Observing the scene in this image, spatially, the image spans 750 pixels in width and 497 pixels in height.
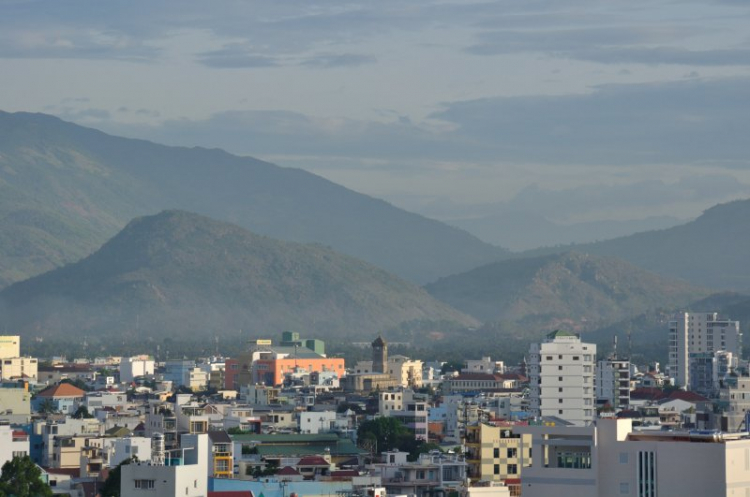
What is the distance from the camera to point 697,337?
192 meters

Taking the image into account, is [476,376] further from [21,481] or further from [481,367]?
[21,481]

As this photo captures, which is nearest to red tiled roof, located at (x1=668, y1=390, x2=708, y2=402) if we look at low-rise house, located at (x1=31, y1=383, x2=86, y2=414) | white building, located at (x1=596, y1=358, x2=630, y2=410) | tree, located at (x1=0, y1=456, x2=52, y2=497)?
white building, located at (x1=596, y1=358, x2=630, y2=410)

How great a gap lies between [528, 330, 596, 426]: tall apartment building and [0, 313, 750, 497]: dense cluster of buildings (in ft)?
0.28

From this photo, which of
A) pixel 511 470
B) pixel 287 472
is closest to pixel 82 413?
pixel 287 472

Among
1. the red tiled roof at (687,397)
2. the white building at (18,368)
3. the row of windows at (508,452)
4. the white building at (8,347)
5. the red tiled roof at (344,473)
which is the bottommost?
the red tiled roof at (344,473)

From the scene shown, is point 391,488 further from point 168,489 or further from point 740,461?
point 740,461

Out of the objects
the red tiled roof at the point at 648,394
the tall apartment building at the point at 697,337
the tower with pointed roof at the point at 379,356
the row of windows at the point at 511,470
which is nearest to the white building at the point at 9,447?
the row of windows at the point at 511,470

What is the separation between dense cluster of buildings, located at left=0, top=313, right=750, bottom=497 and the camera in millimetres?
46062

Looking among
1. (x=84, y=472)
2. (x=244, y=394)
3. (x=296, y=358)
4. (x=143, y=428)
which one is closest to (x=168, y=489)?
(x=84, y=472)

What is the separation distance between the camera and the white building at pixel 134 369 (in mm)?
187300

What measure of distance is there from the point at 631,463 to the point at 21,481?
1974cm

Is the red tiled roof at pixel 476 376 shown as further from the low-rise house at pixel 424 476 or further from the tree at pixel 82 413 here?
the low-rise house at pixel 424 476

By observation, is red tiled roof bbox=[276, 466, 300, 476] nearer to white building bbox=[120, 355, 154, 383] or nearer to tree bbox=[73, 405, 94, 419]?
tree bbox=[73, 405, 94, 419]

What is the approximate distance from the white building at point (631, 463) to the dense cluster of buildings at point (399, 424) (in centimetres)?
3
